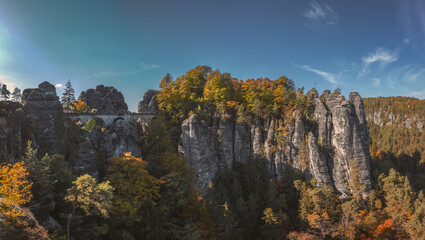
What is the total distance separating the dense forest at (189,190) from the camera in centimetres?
1709

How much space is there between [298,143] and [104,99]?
47016 mm

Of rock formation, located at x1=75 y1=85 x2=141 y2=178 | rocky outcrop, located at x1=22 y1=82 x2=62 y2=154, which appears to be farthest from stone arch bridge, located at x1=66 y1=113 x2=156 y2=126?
rocky outcrop, located at x1=22 y1=82 x2=62 y2=154

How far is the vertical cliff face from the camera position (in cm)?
3397

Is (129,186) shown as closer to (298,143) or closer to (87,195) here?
(87,195)

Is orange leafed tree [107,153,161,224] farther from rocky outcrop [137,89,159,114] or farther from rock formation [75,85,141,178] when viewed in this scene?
rocky outcrop [137,89,159,114]

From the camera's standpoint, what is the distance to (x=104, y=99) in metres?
52.1

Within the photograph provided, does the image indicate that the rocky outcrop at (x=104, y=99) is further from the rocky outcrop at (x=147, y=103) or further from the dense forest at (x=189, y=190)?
the rocky outcrop at (x=147, y=103)

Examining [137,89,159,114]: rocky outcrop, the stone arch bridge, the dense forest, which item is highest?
[137,89,159,114]: rocky outcrop

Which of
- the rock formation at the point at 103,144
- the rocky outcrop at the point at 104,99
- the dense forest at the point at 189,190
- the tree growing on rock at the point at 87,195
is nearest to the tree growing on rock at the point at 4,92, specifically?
the dense forest at the point at 189,190

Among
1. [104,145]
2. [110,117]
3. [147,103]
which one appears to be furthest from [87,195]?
[147,103]

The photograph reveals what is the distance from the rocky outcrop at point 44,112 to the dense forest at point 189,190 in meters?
0.72

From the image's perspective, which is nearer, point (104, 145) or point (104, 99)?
point (104, 145)

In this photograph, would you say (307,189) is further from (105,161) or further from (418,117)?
(418,117)

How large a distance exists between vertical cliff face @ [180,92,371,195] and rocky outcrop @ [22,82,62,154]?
18574 millimetres
